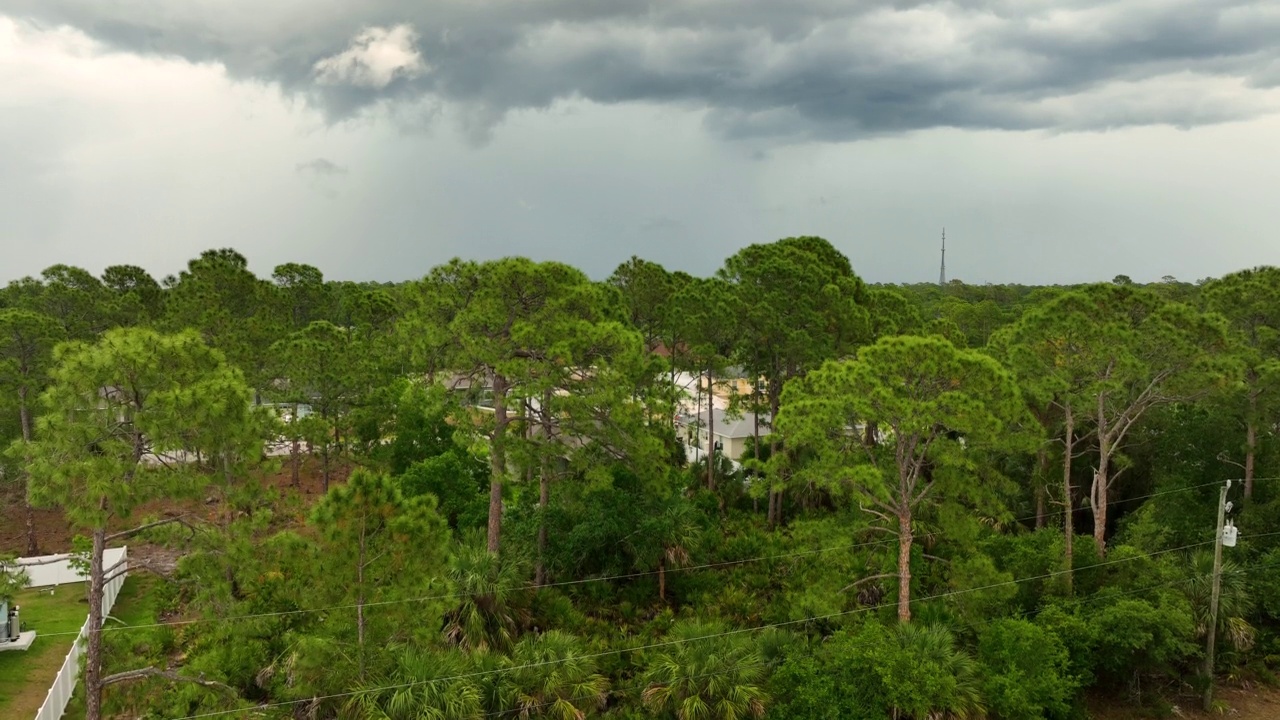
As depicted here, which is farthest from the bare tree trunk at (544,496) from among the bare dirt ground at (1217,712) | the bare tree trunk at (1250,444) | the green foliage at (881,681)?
the bare tree trunk at (1250,444)

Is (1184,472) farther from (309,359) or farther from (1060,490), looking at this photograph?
(309,359)

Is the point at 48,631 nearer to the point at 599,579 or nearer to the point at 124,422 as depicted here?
the point at 124,422

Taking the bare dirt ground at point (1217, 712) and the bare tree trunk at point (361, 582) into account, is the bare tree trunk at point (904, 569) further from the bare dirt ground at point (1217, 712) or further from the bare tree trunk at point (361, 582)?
the bare tree trunk at point (361, 582)

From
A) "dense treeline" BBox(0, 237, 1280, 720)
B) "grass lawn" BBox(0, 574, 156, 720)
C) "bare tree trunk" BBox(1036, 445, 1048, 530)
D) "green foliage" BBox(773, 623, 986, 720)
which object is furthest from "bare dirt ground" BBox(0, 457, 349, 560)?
"bare tree trunk" BBox(1036, 445, 1048, 530)

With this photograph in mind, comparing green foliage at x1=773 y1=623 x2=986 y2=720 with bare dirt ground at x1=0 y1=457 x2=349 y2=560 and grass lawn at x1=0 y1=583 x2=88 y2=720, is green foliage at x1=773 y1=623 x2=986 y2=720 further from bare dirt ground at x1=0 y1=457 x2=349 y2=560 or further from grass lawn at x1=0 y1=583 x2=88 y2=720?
bare dirt ground at x1=0 y1=457 x2=349 y2=560

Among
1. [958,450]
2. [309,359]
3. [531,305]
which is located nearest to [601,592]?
[531,305]

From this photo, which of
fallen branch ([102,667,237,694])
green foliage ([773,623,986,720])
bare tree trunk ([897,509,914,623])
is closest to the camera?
fallen branch ([102,667,237,694])
